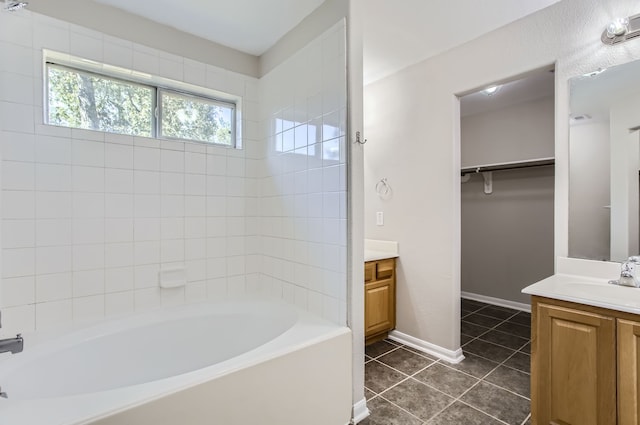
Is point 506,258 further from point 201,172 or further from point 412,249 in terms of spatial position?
point 201,172

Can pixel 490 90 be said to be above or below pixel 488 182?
above

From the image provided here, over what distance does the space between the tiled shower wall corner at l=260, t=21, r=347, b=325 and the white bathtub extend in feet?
0.70

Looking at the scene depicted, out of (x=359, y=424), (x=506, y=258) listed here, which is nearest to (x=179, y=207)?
(x=359, y=424)

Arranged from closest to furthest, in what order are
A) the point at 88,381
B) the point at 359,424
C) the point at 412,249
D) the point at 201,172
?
the point at 88,381
the point at 359,424
the point at 201,172
the point at 412,249

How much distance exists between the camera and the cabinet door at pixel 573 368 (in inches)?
55.5

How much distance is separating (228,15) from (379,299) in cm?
249

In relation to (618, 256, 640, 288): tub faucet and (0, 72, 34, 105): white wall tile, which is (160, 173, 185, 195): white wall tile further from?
(618, 256, 640, 288): tub faucet

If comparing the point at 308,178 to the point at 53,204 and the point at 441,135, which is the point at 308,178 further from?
the point at 53,204

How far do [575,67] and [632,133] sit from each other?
0.51 meters

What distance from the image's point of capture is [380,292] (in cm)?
282

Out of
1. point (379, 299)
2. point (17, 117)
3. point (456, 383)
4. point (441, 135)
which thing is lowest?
point (456, 383)

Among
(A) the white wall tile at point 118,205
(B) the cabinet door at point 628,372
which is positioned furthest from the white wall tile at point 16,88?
(B) the cabinet door at point 628,372

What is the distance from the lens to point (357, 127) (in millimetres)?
1874

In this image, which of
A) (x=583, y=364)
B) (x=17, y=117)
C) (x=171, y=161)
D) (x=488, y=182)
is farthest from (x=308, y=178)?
(x=488, y=182)
